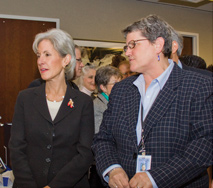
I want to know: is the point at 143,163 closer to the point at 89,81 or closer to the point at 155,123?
the point at 155,123

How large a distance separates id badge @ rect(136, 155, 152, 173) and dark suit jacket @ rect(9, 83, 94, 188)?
1.66 feet

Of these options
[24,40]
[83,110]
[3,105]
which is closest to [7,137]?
[83,110]

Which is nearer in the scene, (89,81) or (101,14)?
(89,81)

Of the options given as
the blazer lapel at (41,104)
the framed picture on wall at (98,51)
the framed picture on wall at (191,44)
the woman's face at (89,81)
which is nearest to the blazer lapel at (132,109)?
the blazer lapel at (41,104)

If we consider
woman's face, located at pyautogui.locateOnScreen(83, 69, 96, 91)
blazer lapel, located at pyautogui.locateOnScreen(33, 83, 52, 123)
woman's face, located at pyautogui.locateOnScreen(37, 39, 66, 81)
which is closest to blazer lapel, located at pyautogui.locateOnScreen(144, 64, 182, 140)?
blazer lapel, located at pyautogui.locateOnScreen(33, 83, 52, 123)

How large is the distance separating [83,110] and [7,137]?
1078 mm

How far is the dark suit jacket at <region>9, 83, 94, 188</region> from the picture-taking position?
5.89 feet

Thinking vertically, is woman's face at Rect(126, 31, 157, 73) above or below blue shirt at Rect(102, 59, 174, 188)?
above

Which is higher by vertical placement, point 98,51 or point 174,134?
point 98,51

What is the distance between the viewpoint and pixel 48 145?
1.80 metres

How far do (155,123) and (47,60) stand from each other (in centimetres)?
97

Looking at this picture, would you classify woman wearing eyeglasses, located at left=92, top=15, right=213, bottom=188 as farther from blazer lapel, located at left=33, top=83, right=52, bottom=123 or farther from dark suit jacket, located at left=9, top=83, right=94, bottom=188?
blazer lapel, located at left=33, top=83, right=52, bottom=123

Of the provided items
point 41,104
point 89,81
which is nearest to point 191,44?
point 89,81

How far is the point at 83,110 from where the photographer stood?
6.36ft
